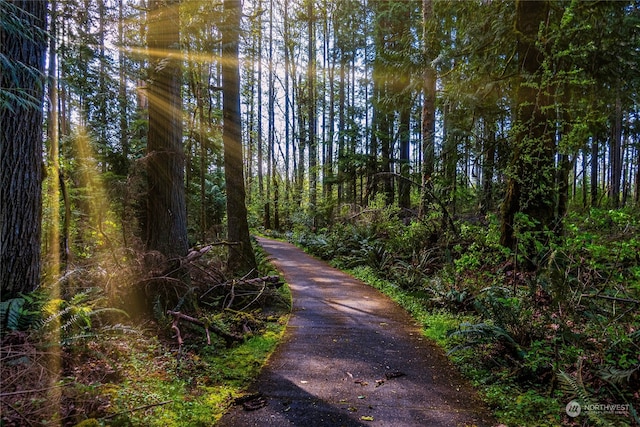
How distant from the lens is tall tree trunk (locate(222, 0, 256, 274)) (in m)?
8.88

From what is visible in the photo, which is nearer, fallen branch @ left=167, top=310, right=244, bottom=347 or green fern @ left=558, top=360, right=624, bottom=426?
green fern @ left=558, top=360, right=624, bottom=426

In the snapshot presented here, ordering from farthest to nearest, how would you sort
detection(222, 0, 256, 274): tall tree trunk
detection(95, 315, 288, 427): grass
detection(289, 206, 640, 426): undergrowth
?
detection(222, 0, 256, 274): tall tree trunk → detection(289, 206, 640, 426): undergrowth → detection(95, 315, 288, 427): grass

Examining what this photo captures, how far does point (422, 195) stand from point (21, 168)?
884 centimetres

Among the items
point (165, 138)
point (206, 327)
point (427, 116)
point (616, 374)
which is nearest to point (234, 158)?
point (165, 138)

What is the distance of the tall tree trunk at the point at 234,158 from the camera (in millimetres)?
8883

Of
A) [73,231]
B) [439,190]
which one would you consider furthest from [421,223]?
[73,231]

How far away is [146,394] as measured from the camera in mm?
3635

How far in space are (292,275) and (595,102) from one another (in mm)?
8590

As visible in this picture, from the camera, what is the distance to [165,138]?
6441mm

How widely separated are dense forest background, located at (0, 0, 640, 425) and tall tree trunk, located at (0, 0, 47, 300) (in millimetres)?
18

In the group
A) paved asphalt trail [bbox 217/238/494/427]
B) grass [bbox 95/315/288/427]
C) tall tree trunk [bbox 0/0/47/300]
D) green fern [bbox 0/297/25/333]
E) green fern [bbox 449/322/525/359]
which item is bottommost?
paved asphalt trail [bbox 217/238/494/427]

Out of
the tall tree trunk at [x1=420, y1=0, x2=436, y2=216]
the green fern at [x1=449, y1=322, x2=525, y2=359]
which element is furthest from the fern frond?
the tall tree trunk at [x1=420, y1=0, x2=436, y2=216]

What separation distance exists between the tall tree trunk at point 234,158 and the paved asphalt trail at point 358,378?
2.34 meters

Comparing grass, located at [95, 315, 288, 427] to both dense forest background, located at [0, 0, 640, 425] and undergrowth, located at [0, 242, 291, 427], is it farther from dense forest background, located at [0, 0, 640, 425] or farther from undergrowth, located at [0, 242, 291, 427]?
dense forest background, located at [0, 0, 640, 425]
